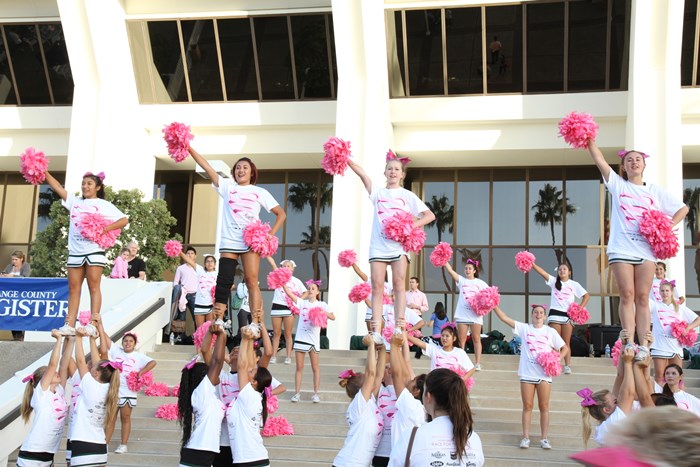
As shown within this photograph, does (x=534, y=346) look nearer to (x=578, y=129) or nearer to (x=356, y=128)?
(x=578, y=129)

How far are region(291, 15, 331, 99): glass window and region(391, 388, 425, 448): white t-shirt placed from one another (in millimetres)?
14445

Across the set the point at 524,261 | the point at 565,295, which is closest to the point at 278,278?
the point at 524,261

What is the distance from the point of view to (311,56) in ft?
61.7

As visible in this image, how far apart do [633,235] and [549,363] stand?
9.71ft

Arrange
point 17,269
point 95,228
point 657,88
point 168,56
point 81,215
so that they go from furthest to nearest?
1. point 168,56
2. point 657,88
3. point 17,269
4. point 81,215
5. point 95,228

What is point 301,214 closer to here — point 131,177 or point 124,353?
point 131,177

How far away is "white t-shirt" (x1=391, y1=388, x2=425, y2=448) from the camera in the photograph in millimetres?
4836

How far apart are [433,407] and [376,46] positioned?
14320 millimetres

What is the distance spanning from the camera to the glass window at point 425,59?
18156 millimetres

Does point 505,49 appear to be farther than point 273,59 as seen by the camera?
No

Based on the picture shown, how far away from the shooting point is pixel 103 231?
7746mm

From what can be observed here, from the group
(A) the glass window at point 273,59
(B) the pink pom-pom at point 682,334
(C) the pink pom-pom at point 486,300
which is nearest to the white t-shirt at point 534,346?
(C) the pink pom-pom at point 486,300

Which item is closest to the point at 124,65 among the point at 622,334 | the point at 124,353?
the point at 124,353

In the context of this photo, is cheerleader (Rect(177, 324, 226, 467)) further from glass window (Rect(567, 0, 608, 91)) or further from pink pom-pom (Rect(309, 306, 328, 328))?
glass window (Rect(567, 0, 608, 91))
